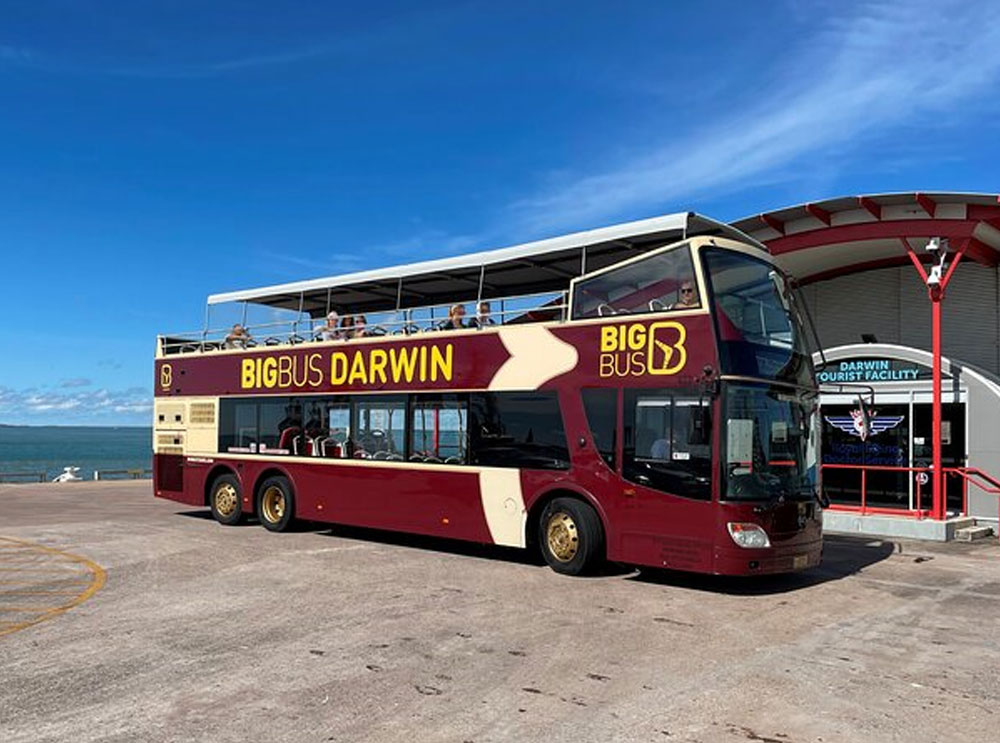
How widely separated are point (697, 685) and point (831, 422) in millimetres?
13833

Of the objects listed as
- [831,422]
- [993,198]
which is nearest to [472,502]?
[831,422]

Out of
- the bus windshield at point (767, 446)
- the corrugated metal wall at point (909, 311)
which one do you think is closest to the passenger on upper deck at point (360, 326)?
the bus windshield at point (767, 446)

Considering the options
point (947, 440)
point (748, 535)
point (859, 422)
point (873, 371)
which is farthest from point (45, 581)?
point (947, 440)

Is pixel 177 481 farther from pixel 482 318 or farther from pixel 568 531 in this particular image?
pixel 568 531

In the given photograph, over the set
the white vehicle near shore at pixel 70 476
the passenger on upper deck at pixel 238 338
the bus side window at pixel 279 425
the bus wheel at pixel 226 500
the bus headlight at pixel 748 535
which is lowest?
the white vehicle near shore at pixel 70 476

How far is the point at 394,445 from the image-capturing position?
41.5 ft

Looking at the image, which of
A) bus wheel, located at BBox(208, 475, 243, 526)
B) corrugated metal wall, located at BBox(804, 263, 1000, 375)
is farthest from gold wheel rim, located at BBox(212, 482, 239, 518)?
corrugated metal wall, located at BBox(804, 263, 1000, 375)

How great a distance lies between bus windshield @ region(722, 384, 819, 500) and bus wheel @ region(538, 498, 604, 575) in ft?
5.95

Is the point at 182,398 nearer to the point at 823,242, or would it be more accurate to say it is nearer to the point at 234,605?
the point at 234,605

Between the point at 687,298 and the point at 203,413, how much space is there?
33.0 feet

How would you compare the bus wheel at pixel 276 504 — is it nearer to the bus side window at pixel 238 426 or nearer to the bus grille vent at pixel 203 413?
the bus side window at pixel 238 426

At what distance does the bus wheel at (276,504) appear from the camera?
46.6 ft

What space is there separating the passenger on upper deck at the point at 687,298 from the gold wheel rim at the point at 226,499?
9.18 meters

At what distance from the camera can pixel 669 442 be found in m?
9.54
